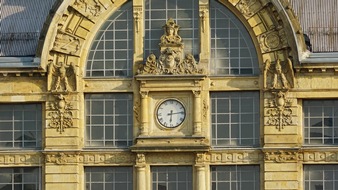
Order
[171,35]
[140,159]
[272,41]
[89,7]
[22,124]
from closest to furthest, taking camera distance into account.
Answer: [140,159] → [272,41] → [171,35] → [89,7] → [22,124]

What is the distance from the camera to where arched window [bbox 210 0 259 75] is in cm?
5238

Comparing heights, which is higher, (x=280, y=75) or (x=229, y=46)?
(x=229, y=46)

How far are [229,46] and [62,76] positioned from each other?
6555mm

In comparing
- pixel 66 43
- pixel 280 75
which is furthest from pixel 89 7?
pixel 280 75

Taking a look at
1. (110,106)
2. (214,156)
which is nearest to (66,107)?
(110,106)

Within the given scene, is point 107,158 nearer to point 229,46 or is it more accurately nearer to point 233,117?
point 233,117

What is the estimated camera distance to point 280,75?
5150 cm

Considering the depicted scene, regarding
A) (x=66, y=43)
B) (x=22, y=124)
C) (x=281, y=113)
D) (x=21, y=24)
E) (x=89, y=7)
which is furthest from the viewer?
(x=21, y=24)

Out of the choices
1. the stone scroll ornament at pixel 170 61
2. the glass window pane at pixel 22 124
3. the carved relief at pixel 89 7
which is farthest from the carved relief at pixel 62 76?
the stone scroll ornament at pixel 170 61

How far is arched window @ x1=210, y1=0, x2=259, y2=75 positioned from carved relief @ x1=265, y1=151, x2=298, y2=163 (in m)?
3.25

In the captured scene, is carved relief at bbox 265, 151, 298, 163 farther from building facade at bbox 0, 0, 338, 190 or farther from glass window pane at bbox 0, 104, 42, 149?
glass window pane at bbox 0, 104, 42, 149

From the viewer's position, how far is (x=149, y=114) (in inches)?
2047

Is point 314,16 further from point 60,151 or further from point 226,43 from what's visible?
point 60,151

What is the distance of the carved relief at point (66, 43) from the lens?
52156 millimetres
